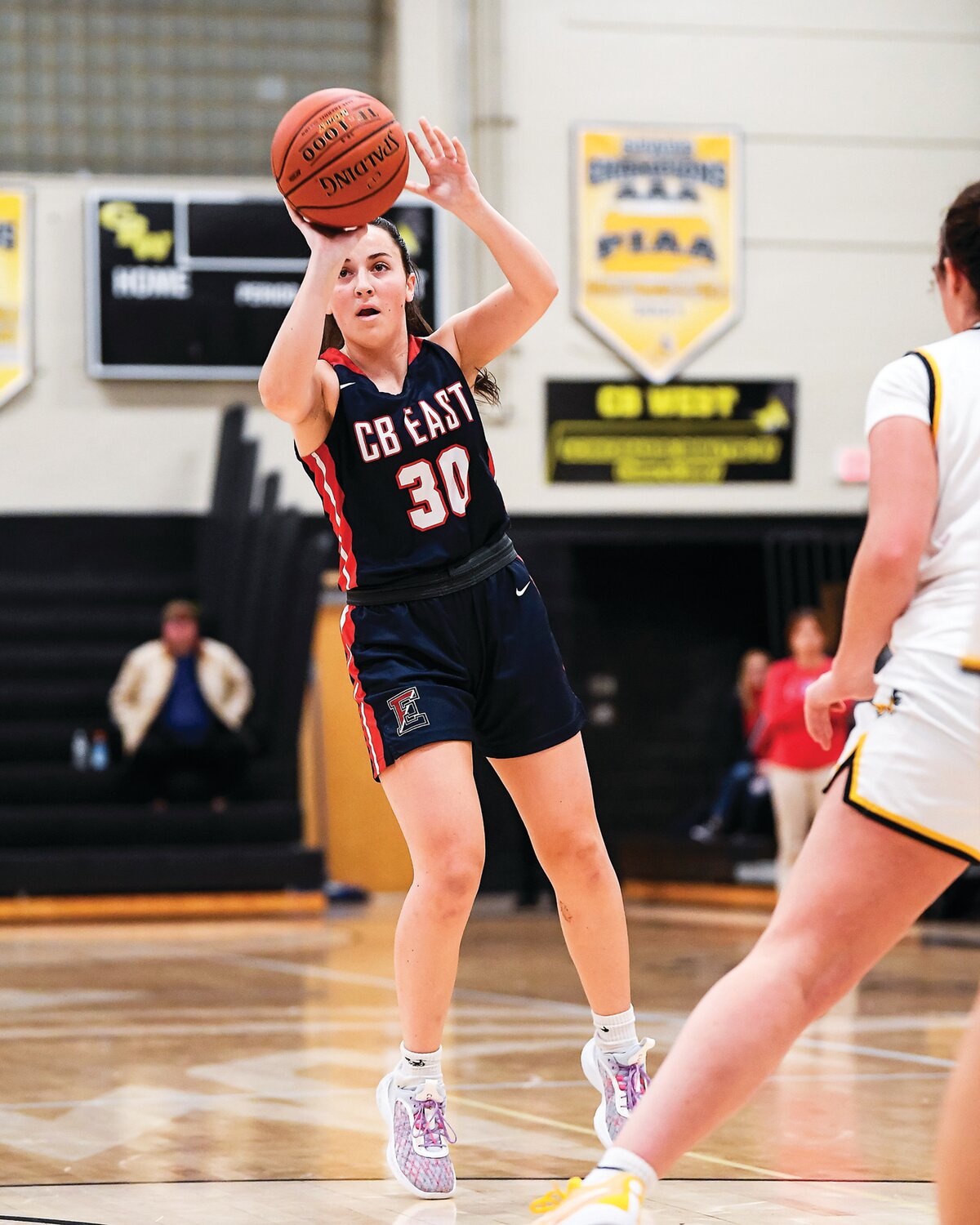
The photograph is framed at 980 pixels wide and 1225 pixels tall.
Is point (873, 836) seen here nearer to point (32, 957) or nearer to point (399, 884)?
point (32, 957)

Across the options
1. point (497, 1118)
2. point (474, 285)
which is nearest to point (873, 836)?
point (497, 1118)

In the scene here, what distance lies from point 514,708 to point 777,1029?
1241mm

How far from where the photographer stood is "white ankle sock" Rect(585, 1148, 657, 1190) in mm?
2295

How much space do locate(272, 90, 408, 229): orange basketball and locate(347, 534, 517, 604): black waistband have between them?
67 cm

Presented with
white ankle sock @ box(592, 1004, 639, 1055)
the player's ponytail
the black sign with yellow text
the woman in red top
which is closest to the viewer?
the player's ponytail

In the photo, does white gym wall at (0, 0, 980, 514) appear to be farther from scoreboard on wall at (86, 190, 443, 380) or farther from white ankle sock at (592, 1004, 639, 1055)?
white ankle sock at (592, 1004, 639, 1055)

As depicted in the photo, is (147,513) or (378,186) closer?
(378,186)

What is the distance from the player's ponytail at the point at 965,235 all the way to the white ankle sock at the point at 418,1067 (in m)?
1.77

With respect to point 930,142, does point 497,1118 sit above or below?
below

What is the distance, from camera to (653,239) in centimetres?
1377

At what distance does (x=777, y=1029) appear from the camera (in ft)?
7.72

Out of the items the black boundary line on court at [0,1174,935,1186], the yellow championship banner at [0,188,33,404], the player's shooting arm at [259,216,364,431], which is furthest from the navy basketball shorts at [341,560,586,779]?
Result: the yellow championship banner at [0,188,33,404]

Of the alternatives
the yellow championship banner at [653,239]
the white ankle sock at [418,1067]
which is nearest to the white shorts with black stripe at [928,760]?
the white ankle sock at [418,1067]

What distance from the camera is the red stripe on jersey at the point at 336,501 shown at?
346 cm
